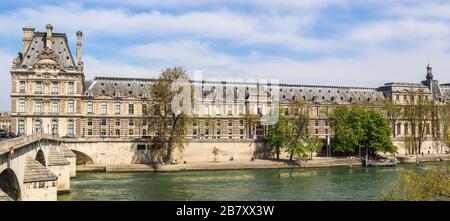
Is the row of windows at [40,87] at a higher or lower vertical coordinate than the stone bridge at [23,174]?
higher

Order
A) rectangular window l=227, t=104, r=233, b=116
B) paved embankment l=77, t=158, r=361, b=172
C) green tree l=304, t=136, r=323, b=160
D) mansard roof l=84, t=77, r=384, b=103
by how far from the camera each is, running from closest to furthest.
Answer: paved embankment l=77, t=158, r=361, b=172, green tree l=304, t=136, r=323, b=160, mansard roof l=84, t=77, r=384, b=103, rectangular window l=227, t=104, r=233, b=116

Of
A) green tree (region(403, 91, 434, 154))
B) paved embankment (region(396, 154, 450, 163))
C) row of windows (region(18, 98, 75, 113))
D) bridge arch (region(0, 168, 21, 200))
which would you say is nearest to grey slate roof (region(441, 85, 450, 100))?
green tree (region(403, 91, 434, 154))

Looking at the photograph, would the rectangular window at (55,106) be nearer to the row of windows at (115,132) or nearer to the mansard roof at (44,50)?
the mansard roof at (44,50)

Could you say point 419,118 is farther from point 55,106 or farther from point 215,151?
point 55,106

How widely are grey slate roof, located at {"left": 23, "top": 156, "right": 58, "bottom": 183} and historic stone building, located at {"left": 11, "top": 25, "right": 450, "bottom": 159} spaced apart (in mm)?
34904

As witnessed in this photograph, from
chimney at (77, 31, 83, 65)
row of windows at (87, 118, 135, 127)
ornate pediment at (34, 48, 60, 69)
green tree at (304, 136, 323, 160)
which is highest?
chimney at (77, 31, 83, 65)

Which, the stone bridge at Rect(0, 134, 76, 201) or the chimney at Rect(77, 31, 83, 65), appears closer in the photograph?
the stone bridge at Rect(0, 134, 76, 201)

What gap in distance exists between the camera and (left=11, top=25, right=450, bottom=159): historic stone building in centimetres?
6906

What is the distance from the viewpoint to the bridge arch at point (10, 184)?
25.2 meters

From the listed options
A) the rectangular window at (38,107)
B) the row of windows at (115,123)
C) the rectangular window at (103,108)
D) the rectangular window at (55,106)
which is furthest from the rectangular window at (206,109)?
the rectangular window at (38,107)

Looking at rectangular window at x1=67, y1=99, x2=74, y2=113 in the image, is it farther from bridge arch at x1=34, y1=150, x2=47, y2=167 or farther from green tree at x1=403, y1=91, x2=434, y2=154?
green tree at x1=403, y1=91, x2=434, y2=154

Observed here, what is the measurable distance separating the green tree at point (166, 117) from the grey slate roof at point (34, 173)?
3411 cm
